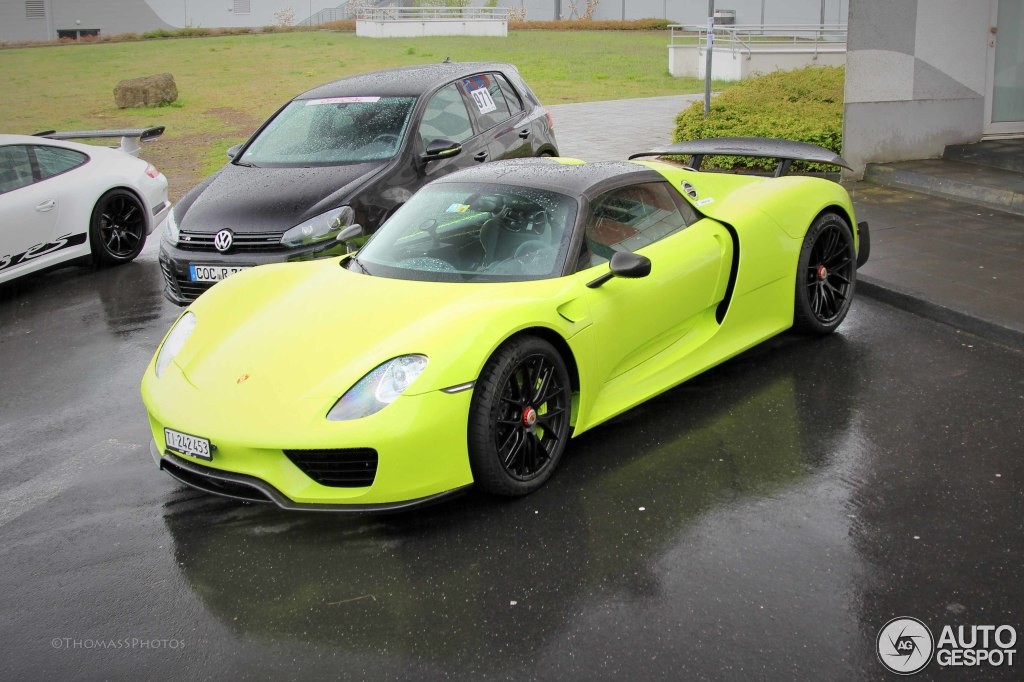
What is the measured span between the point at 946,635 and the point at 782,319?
9.57 ft

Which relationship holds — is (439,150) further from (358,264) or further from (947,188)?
(947,188)

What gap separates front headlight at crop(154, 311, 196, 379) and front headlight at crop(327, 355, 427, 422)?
1.14 meters

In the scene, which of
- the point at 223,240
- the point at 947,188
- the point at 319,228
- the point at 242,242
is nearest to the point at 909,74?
the point at 947,188

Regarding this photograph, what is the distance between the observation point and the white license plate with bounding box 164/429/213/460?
4359mm

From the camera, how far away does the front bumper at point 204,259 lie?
7.47 metres

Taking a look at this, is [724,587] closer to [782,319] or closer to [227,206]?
[782,319]

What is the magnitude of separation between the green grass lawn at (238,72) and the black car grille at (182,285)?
7.71 meters

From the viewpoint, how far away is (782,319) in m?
6.30

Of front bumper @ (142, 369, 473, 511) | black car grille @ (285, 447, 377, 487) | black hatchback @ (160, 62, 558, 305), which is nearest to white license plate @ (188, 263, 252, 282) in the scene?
black hatchback @ (160, 62, 558, 305)

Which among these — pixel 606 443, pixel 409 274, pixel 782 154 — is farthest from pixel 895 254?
pixel 409 274

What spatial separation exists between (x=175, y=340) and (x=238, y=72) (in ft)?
86.0

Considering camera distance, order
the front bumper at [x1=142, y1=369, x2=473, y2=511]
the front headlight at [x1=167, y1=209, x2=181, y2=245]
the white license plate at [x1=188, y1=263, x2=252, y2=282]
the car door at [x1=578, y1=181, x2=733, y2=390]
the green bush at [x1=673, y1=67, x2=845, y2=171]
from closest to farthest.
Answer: the front bumper at [x1=142, y1=369, x2=473, y2=511]
the car door at [x1=578, y1=181, x2=733, y2=390]
the white license plate at [x1=188, y1=263, x2=252, y2=282]
the front headlight at [x1=167, y1=209, x2=181, y2=245]
the green bush at [x1=673, y1=67, x2=845, y2=171]

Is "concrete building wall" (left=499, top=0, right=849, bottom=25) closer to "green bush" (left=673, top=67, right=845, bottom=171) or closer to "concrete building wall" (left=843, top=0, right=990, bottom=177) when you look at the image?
"green bush" (left=673, top=67, right=845, bottom=171)

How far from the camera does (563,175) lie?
18.6 feet
